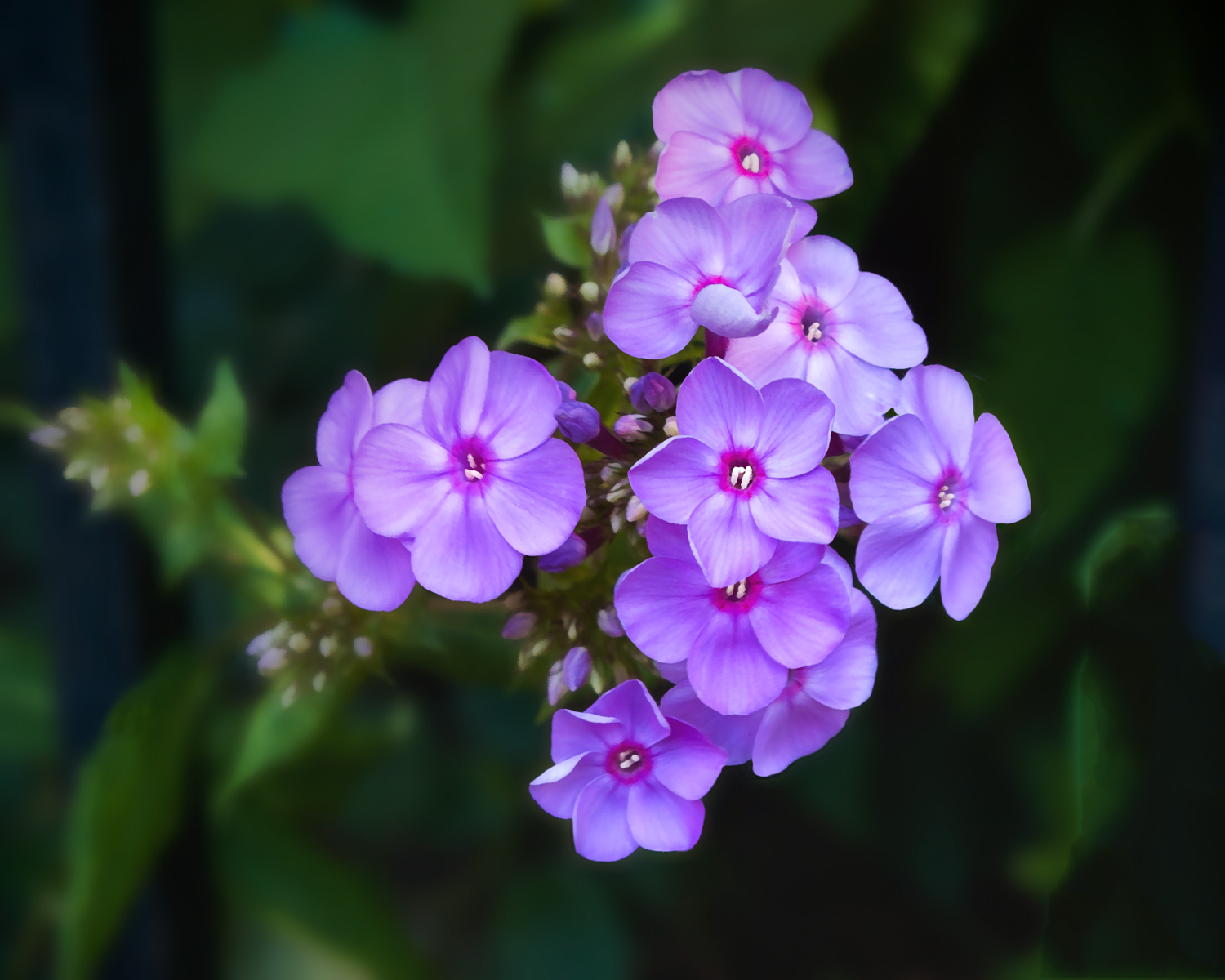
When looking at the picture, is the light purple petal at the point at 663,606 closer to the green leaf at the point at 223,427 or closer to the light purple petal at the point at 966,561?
the light purple petal at the point at 966,561

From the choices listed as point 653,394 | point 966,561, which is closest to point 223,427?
point 653,394

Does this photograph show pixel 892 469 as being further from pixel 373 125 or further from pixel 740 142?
pixel 373 125

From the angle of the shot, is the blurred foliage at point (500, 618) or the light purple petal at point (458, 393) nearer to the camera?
the light purple petal at point (458, 393)

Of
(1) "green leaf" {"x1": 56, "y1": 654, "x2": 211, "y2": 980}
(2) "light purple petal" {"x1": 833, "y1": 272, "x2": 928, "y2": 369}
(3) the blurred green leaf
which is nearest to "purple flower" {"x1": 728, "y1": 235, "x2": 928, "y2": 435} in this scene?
(2) "light purple petal" {"x1": 833, "y1": 272, "x2": 928, "y2": 369}

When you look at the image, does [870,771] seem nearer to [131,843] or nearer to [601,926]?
[601,926]

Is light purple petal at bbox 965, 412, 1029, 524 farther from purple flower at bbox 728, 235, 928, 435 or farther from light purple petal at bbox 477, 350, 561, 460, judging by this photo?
light purple petal at bbox 477, 350, 561, 460

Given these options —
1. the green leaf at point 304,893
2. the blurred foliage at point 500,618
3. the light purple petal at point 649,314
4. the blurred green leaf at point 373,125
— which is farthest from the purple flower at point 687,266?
the green leaf at point 304,893
